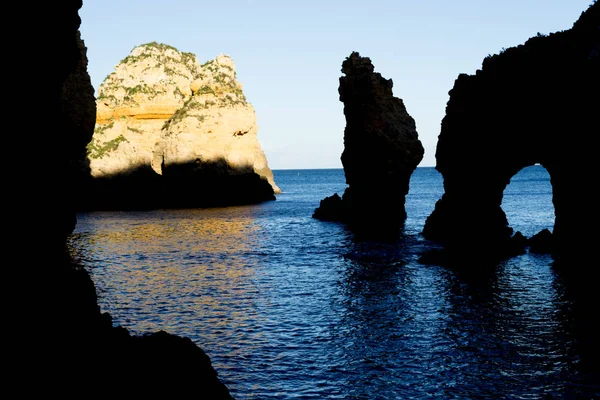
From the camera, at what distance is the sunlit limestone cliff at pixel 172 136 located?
10862 centimetres

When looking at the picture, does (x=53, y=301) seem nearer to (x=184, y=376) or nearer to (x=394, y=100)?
(x=184, y=376)

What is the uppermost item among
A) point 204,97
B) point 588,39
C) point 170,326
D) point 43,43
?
point 204,97

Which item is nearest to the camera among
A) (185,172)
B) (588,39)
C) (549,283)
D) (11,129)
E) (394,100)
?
(11,129)

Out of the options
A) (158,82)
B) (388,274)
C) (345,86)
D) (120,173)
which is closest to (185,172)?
(120,173)

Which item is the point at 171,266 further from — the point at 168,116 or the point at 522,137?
the point at 168,116

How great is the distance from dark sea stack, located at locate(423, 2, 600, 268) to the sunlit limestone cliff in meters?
59.9

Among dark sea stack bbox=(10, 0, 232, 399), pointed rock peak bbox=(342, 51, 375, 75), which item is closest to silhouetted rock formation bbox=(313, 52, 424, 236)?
pointed rock peak bbox=(342, 51, 375, 75)

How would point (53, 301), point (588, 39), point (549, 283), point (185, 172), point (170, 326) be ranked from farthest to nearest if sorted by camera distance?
point (185, 172)
point (588, 39)
point (549, 283)
point (170, 326)
point (53, 301)

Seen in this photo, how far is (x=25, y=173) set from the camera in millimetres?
13148

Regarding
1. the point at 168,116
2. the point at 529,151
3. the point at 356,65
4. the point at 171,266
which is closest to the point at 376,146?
the point at 356,65

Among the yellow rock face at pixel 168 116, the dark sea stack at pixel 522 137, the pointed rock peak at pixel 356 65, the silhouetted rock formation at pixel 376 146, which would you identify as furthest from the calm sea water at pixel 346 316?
the yellow rock face at pixel 168 116

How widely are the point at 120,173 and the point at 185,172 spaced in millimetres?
11979

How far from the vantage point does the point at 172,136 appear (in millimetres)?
109625

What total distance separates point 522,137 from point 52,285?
38.2 m
